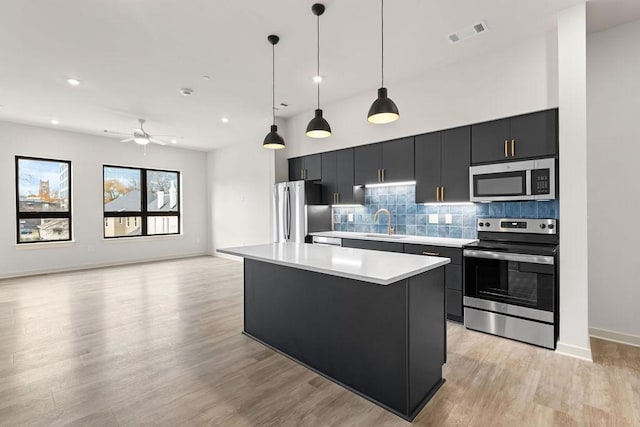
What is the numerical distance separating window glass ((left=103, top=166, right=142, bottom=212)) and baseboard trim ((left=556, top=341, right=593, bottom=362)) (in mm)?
8687

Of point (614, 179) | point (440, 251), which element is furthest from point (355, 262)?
point (614, 179)

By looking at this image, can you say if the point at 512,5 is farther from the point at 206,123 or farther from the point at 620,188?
the point at 206,123

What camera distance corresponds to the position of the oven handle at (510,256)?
2.92 meters

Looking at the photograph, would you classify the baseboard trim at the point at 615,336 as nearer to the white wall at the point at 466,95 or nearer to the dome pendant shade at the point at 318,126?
the white wall at the point at 466,95

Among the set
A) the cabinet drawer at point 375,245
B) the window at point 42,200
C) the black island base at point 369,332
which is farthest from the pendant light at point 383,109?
the window at point 42,200

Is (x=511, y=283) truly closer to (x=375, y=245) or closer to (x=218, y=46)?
(x=375, y=245)

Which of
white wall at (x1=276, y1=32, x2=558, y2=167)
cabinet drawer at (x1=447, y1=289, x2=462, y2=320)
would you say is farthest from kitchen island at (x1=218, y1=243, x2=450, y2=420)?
white wall at (x1=276, y1=32, x2=558, y2=167)

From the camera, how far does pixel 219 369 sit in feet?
8.59

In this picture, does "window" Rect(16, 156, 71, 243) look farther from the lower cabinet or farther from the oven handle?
the oven handle

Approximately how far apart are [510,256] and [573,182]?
86cm

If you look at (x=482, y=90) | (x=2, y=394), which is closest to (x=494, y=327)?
(x=482, y=90)

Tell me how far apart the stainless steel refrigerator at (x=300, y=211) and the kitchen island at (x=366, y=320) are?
2.50m

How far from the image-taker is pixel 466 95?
3.77m

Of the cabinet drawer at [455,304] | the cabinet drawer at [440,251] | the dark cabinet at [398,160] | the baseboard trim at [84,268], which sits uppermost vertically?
the dark cabinet at [398,160]
